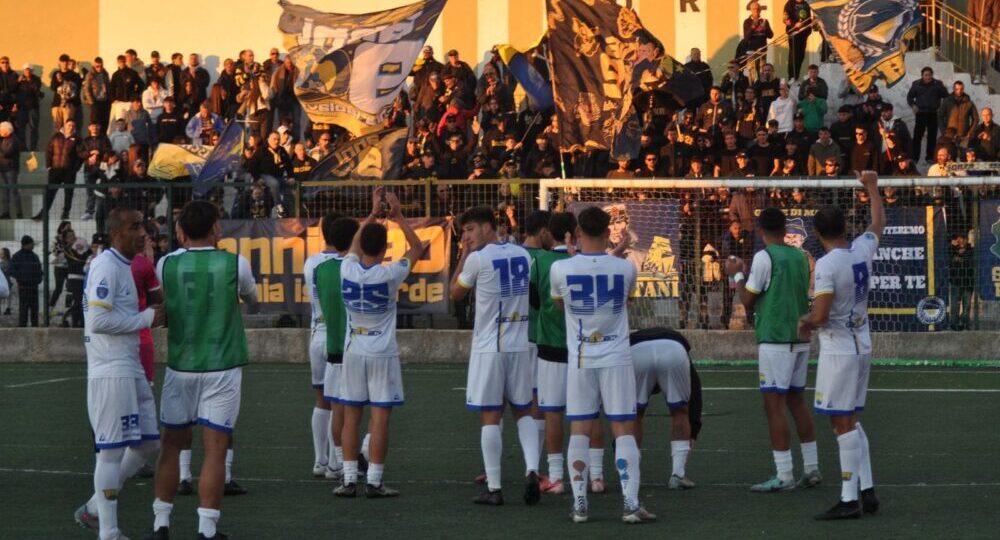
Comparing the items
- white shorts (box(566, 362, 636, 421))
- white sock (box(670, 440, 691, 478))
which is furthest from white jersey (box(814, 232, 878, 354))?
white sock (box(670, 440, 691, 478))

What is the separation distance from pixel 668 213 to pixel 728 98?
4511mm

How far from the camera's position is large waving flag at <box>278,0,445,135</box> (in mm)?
22953

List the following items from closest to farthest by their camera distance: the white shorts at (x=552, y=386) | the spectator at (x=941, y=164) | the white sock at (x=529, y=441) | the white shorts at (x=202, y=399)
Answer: the white shorts at (x=202, y=399), the white sock at (x=529, y=441), the white shorts at (x=552, y=386), the spectator at (x=941, y=164)

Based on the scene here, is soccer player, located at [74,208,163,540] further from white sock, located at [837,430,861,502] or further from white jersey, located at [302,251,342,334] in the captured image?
white sock, located at [837,430,861,502]

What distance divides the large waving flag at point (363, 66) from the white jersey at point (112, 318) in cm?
1336

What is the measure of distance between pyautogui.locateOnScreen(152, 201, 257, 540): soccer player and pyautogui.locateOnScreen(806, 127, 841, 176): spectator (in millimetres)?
15911

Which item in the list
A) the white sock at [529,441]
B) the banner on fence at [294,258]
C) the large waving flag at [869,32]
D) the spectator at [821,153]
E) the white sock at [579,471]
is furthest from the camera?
the spectator at [821,153]

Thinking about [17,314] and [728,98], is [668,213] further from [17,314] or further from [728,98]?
[17,314]

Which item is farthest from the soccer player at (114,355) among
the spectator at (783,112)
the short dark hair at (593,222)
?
the spectator at (783,112)

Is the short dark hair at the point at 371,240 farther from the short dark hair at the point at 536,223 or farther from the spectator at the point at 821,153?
the spectator at the point at 821,153

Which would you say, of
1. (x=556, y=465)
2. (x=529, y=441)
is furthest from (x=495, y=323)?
(x=556, y=465)

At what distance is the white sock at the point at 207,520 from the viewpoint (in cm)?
959

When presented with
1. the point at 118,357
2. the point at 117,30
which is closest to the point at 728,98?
the point at 117,30

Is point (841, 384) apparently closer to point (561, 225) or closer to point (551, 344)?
point (551, 344)
